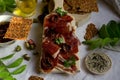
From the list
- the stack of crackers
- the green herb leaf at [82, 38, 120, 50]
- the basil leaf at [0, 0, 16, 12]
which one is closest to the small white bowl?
the green herb leaf at [82, 38, 120, 50]

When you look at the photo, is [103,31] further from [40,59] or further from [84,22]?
[40,59]

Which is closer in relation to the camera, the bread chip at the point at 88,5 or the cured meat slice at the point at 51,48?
the cured meat slice at the point at 51,48

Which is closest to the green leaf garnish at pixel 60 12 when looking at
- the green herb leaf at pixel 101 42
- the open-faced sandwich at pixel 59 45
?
the open-faced sandwich at pixel 59 45

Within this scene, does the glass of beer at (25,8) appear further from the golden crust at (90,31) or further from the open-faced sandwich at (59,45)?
the golden crust at (90,31)

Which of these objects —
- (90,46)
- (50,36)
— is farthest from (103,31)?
(50,36)

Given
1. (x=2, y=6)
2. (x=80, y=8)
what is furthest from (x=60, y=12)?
(x=2, y=6)

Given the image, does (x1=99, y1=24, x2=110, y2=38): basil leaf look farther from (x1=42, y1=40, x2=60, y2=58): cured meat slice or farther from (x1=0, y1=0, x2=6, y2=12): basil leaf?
(x1=0, y1=0, x2=6, y2=12): basil leaf

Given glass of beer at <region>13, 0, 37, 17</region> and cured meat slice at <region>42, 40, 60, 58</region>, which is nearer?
cured meat slice at <region>42, 40, 60, 58</region>
